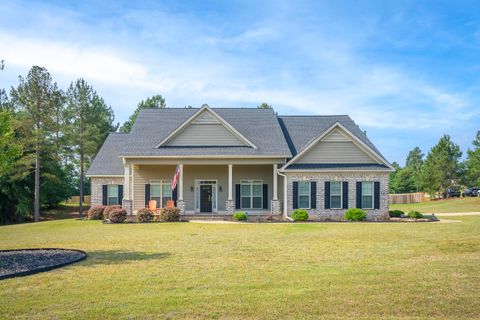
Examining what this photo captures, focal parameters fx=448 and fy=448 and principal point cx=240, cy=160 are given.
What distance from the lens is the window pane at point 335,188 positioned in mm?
26219

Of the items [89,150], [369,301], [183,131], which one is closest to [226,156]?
[183,131]

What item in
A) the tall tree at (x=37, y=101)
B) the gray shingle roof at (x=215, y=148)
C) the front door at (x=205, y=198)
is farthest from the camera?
the tall tree at (x=37, y=101)

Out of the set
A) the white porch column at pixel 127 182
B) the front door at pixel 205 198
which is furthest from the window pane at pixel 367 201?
the white porch column at pixel 127 182

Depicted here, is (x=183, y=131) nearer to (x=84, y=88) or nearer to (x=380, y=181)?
(x=380, y=181)

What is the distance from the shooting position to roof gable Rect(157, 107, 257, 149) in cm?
2809

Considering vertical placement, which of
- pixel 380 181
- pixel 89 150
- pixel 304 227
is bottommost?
pixel 304 227

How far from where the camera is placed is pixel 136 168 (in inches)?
1131

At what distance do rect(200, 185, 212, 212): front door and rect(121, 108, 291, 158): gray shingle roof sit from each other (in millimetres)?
3038

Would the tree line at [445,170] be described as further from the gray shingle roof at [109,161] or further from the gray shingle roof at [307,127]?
the gray shingle roof at [109,161]

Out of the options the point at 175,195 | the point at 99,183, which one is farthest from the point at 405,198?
the point at 99,183

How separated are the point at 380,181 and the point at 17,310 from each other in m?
22.6

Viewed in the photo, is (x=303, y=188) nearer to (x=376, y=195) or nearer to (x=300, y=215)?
(x=300, y=215)

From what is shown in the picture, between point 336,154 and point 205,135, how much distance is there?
818 cm

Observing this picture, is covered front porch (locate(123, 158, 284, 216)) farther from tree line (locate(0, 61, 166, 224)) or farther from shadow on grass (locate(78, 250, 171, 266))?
shadow on grass (locate(78, 250, 171, 266))
